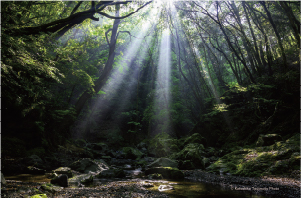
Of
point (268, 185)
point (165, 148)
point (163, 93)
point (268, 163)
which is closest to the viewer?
point (268, 185)

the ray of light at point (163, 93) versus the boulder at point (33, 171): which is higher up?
the ray of light at point (163, 93)

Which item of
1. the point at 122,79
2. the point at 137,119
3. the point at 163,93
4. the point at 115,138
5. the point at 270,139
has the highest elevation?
the point at 122,79

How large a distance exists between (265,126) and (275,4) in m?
8.40

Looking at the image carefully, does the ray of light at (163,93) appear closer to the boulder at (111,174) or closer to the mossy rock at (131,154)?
the mossy rock at (131,154)

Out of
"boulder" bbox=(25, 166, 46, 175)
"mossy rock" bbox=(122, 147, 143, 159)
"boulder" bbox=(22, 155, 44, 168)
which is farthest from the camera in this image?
"mossy rock" bbox=(122, 147, 143, 159)

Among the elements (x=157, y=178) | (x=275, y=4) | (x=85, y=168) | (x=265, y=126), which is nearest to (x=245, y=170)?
(x=157, y=178)

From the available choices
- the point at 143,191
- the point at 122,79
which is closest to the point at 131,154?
the point at 143,191

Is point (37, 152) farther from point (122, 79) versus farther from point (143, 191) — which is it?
point (122, 79)

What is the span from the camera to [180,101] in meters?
20.8

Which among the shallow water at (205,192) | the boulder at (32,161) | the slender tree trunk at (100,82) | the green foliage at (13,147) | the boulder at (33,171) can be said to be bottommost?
the shallow water at (205,192)

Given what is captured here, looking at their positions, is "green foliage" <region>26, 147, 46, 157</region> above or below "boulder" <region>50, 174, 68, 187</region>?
above

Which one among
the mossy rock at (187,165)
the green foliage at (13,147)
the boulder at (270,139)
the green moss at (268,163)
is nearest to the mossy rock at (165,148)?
Answer: the mossy rock at (187,165)

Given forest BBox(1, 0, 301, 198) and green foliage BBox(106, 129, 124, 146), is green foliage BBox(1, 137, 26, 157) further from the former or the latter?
green foliage BBox(106, 129, 124, 146)

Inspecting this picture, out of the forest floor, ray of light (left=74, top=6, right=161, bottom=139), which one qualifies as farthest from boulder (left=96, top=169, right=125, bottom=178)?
ray of light (left=74, top=6, right=161, bottom=139)
